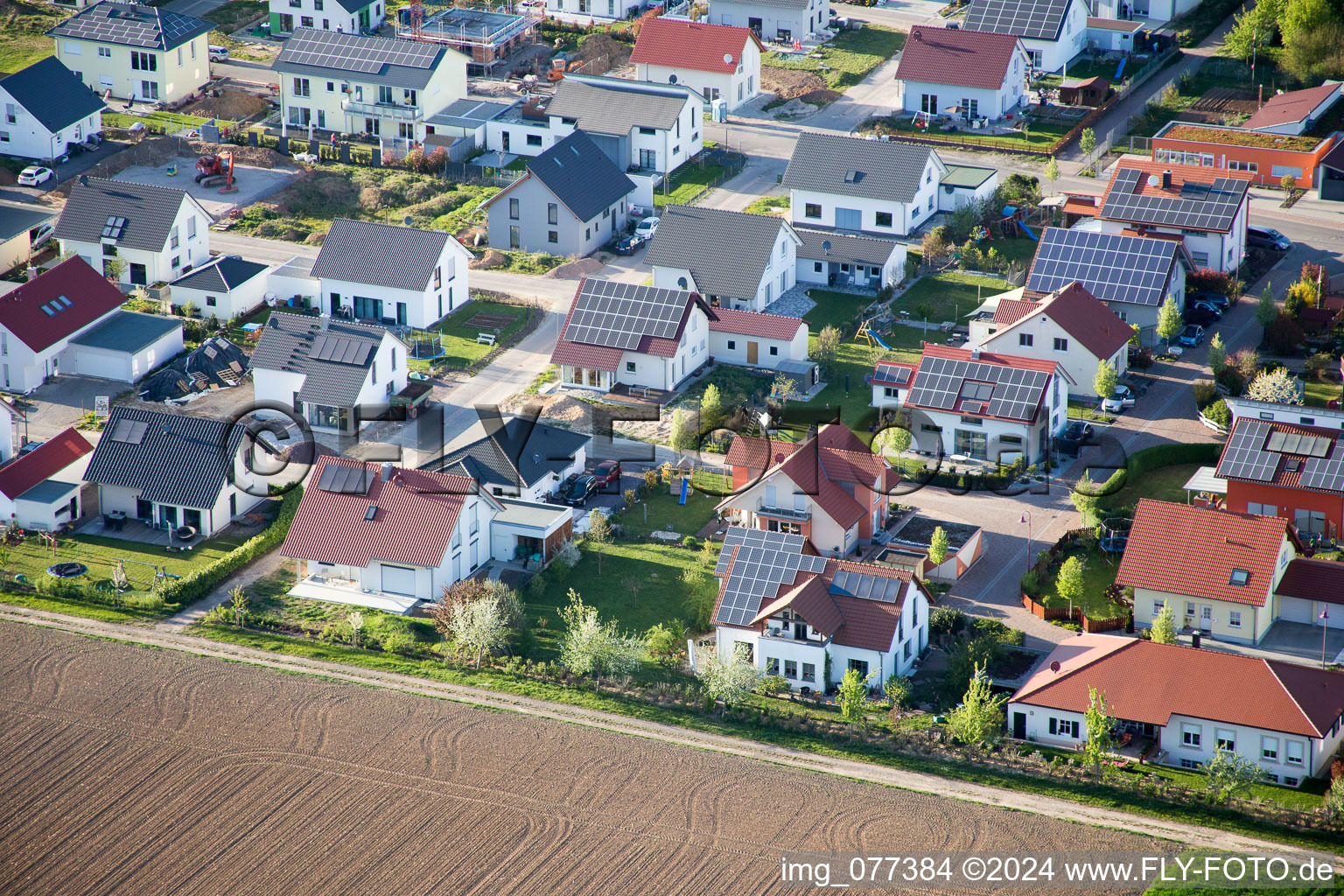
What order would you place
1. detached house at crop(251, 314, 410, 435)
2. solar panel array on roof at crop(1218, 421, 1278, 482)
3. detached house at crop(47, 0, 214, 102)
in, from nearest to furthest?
solar panel array on roof at crop(1218, 421, 1278, 482), detached house at crop(251, 314, 410, 435), detached house at crop(47, 0, 214, 102)

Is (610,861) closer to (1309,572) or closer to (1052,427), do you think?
(1309,572)

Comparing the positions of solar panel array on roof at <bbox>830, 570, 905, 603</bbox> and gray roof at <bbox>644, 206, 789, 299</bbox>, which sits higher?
gray roof at <bbox>644, 206, 789, 299</bbox>

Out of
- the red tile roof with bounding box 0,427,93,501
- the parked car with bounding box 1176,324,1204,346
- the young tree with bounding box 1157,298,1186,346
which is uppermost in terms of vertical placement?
the young tree with bounding box 1157,298,1186,346

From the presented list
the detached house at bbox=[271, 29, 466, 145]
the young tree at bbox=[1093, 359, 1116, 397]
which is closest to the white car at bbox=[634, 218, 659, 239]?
the detached house at bbox=[271, 29, 466, 145]

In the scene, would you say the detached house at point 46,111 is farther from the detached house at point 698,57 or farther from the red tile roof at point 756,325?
the red tile roof at point 756,325

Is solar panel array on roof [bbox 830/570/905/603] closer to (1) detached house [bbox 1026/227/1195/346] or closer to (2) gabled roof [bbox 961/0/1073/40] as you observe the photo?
(1) detached house [bbox 1026/227/1195/346]

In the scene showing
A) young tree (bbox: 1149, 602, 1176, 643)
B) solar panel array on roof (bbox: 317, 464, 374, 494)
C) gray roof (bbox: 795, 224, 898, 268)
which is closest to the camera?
young tree (bbox: 1149, 602, 1176, 643)

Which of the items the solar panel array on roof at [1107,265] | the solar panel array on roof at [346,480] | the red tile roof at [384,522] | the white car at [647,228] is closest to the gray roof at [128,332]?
the solar panel array on roof at [346,480]
